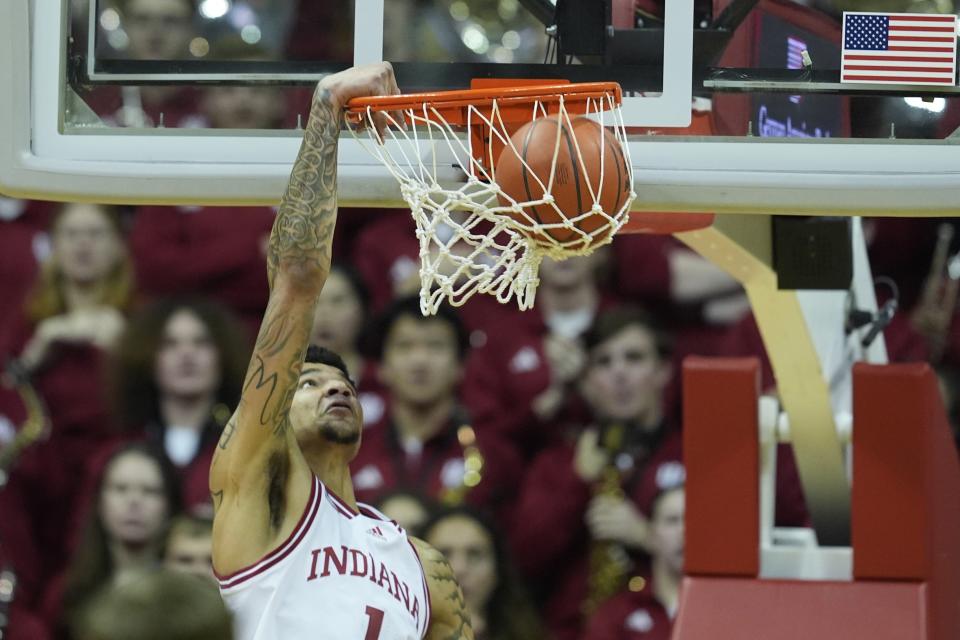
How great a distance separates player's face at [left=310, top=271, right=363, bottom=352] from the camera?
5.77 metres

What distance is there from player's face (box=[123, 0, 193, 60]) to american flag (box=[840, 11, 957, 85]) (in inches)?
53.4

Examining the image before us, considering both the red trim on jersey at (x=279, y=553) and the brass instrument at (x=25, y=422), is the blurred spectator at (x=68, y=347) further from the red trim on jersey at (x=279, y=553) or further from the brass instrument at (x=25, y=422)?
the red trim on jersey at (x=279, y=553)

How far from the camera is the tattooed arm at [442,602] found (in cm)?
372

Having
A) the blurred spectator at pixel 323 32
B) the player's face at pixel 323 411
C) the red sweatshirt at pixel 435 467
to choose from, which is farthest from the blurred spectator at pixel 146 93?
the red sweatshirt at pixel 435 467

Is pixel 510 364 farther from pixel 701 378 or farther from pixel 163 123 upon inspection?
pixel 163 123

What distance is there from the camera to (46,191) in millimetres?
3689

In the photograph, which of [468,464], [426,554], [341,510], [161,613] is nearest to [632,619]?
[468,464]

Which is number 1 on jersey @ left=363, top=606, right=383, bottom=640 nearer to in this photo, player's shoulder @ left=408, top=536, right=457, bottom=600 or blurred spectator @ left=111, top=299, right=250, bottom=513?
player's shoulder @ left=408, top=536, right=457, bottom=600

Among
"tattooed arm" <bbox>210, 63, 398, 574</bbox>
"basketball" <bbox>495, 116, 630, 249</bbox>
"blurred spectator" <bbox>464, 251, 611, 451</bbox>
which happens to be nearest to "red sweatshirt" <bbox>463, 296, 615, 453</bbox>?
"blurred spectator" <bbox>464, 251, 611, 451</bbox>

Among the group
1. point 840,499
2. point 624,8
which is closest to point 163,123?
point 624,8

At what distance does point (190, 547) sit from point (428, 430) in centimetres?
83

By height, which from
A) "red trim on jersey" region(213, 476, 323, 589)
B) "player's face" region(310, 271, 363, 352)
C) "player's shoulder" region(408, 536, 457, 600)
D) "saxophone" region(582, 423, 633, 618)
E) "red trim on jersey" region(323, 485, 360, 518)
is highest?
"player's face" region(310, 271, 363, 352)

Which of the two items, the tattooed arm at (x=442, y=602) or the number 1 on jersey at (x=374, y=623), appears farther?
the tattooed arm at (x=442, y=602)

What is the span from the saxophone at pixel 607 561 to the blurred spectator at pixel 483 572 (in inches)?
9.5
